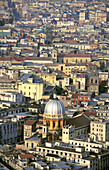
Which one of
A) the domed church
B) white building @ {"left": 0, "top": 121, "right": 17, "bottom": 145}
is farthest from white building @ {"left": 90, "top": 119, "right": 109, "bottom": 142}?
white building @ {"left": 0, "top": 121, "right": 17, "bottom": 145}

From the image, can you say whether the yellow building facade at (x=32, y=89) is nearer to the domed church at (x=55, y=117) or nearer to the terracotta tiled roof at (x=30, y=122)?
the terracotta tiled roof at (x=30, y=122)

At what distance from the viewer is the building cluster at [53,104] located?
47000mm

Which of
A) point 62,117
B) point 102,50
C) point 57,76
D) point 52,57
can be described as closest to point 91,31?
point 102,50

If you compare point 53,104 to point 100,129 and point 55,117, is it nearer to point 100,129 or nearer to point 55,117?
point 55,117

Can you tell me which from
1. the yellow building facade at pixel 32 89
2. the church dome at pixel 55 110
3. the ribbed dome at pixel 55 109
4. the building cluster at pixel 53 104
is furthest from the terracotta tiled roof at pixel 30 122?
the yellow building facade at pixel 32 89

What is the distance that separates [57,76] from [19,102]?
12737 mm

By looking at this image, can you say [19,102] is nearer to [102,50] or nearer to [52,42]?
[102,50]

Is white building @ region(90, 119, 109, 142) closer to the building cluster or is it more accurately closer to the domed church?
the building cluster

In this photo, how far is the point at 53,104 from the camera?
5428 centimetres

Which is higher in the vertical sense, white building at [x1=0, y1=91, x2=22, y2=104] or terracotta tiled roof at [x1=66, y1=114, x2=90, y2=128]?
terracotta tiled roof at [x1=66, y1=114, x2=90, y2=128]

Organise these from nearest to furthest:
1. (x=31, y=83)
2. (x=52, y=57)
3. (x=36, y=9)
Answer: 1. (x=31, y=83)
2. (x=52, y=57)
3. (x=36, y=9)

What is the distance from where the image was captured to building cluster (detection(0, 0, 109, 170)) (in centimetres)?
4700

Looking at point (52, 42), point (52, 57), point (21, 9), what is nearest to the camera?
point (52, 57)

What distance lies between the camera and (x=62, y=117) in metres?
54.2
